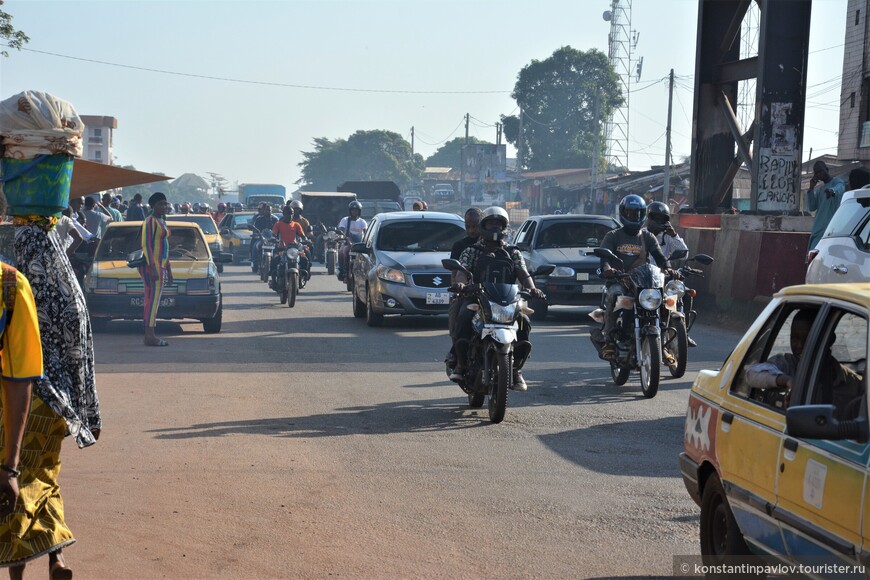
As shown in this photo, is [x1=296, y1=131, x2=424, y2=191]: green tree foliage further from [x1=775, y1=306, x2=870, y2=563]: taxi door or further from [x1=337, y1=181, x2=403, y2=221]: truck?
[x1=775, y1=306, x2=870, y2=563]: taxi door

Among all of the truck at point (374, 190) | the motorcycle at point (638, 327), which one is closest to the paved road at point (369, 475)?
the motorcycle at point (638, 327)

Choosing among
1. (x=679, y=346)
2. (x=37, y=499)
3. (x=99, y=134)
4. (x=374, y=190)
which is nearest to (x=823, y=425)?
(x=37, y=499)

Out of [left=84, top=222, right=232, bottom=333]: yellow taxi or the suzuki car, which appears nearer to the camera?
[left=84, top=222, right=232, bottom=333]: yellow taxi

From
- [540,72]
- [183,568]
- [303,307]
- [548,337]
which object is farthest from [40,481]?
[540,72]

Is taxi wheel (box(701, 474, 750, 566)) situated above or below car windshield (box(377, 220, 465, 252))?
below

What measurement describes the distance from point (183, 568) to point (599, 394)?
6756mm

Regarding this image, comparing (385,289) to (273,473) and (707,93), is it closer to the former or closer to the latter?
(707,93)

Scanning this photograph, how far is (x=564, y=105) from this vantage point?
337 ft

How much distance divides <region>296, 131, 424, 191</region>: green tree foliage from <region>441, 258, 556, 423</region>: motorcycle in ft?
451

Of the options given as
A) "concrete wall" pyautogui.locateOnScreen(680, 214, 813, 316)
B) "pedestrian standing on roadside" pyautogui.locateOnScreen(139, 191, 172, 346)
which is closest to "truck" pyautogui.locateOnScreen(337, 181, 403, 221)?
"concrete wall" pyautogui.locateOnScreen(680, 214, 813, 316)

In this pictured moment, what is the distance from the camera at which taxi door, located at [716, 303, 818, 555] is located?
473cm

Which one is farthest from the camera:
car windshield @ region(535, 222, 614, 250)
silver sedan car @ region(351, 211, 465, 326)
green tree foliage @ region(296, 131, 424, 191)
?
green tree foliage @ region(296, 131, 424, 191)

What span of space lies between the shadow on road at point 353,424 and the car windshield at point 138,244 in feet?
27.4

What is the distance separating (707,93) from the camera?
2361 centimetres
